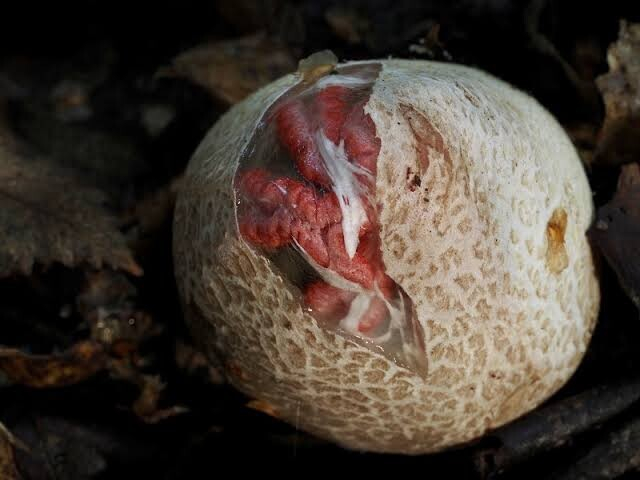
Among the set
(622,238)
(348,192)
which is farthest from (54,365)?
(622,238)

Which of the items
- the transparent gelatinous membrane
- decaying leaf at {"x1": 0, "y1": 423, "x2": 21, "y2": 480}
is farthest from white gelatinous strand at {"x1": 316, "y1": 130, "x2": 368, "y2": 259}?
decaying leaf at {"x1": 0, "y1": 423, "x2": 21, "y2": 480}

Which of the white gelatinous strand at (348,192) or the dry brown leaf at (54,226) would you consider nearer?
the white gelatinous strand at (348,192)

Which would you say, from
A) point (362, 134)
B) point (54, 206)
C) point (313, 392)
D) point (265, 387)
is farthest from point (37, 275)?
point (362, 134)

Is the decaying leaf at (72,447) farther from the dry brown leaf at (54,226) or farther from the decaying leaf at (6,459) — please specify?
the dry brown leaf at (54,226)

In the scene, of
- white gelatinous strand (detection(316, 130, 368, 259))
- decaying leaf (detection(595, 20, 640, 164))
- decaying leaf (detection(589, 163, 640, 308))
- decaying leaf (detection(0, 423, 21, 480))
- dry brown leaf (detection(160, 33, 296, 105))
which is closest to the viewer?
white gelatinous strand (detection(316, 130, 368, 259))

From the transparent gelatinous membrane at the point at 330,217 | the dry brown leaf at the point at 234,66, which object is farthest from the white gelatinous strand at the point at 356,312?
the dry brown leaf at the point at 234,66

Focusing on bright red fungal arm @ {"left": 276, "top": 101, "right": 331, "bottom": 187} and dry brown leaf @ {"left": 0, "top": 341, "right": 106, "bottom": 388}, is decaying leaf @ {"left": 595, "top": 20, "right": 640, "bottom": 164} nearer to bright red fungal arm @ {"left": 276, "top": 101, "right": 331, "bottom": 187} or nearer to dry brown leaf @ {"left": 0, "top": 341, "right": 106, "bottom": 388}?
bright red fungal arm @ {"left": 276, "top": 101, "right": 331, "bottom": 187}

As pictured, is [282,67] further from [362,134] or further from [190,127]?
[362,134]
